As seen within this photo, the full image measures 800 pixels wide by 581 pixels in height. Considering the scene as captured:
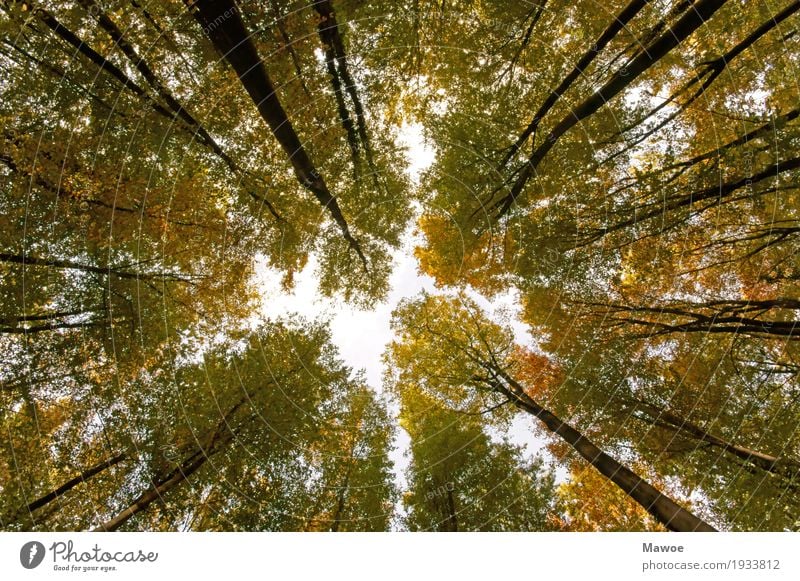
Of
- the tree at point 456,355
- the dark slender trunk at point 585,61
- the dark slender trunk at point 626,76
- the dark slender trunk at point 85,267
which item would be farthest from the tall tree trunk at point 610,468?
the dark slender trunk at point 85,267

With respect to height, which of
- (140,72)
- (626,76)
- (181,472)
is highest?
(140,72)

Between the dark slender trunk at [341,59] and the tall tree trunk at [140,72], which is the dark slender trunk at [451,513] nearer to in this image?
the dark slender trunk at [341,59]

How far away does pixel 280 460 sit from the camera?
9219 mm

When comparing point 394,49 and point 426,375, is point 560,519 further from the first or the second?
point 394,49

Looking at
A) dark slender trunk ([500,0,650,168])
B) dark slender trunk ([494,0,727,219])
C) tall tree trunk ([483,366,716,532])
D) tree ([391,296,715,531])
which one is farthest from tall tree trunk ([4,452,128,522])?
dark slender trunk ([500,0,650,168])

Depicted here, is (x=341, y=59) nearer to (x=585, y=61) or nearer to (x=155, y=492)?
(x=585, y=61)

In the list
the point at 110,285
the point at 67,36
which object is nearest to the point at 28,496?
the point at 110,285

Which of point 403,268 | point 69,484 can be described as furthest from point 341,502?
point 403,268

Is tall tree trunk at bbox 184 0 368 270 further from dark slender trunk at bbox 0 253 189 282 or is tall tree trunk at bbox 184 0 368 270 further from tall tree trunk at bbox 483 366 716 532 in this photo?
tall tree trunk at bbox 483 366 716 532

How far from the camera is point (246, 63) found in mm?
7438

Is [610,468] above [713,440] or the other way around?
the other way around
